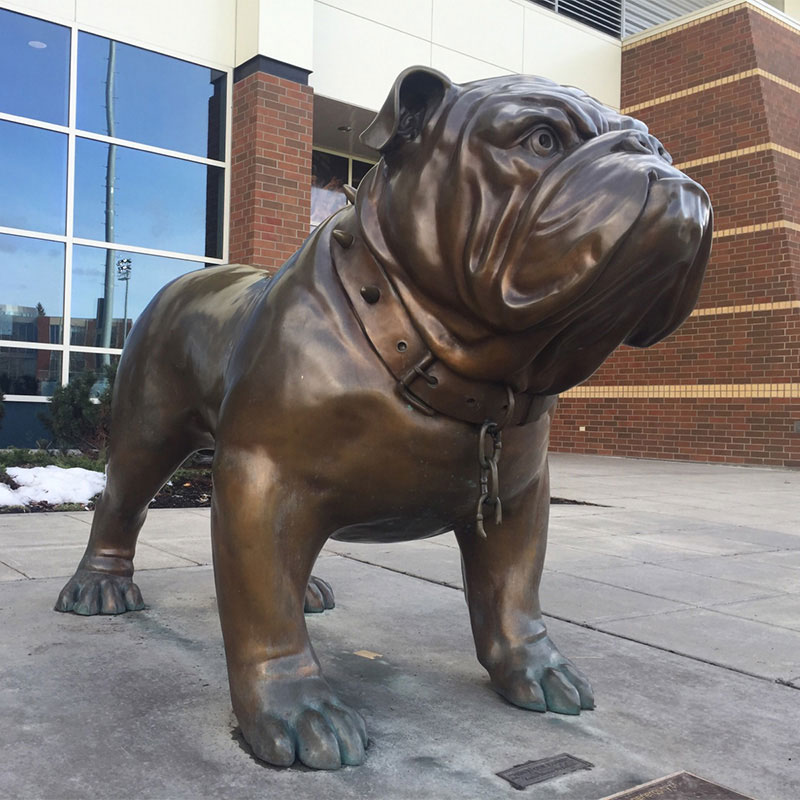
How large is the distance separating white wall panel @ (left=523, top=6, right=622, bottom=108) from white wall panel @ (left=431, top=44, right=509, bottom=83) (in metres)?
0.87

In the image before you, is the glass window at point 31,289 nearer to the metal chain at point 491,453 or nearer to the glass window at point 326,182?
the glass window at point 326,182

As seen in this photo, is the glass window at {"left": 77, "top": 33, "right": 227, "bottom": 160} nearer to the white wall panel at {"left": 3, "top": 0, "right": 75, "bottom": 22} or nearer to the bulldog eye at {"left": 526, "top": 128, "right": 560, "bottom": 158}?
the white wall panel at {"left": 3, "top": 0, "right": 75, "bottom": 22}

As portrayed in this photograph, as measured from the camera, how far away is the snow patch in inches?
265

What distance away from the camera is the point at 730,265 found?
14023 mm

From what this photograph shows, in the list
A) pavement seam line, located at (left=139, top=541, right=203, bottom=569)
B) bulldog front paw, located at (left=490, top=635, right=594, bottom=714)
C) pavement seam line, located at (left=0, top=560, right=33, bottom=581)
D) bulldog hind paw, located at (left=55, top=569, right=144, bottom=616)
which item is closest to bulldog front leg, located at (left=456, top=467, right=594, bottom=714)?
bulldog front paw, located at (left=490, top=635, right=594, bottom=714)

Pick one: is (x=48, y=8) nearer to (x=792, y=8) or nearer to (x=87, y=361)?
(x=87, y=361)

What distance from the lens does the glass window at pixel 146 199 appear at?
10.8 m

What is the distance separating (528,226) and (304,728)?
1.22 meters

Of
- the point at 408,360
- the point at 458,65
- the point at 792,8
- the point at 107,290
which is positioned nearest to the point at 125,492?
the point at 408,360

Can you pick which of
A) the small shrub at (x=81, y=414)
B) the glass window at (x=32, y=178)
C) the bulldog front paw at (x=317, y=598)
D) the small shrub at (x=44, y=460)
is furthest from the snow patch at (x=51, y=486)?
the glass window at (x=32, y=178)

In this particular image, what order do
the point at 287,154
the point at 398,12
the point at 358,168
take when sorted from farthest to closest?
the point at 358,168, the point at 398,12, the point at 287,154

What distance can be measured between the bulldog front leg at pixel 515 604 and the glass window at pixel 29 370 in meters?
8.83

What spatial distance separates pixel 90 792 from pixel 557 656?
4.21 feet

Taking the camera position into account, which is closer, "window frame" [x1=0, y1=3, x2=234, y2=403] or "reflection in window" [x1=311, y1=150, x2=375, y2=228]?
"window frame" [x1=0, y1=3, x2=234, y2=403]
